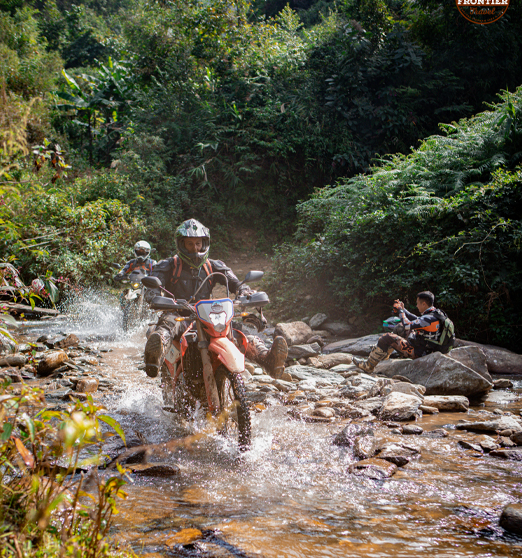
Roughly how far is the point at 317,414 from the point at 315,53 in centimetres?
1705

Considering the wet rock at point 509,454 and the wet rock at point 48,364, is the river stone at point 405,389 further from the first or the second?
the wet rock at point 48,364

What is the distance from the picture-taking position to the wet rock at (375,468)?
3.38 m

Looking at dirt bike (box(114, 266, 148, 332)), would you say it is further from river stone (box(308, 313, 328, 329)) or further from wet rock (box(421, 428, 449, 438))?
wet rock (box(421, 428, 449, 438))

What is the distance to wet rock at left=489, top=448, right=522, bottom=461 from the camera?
380cm

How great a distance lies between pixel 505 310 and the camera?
8.58 meters

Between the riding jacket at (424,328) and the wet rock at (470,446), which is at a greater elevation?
the riding jacket at (424,328)

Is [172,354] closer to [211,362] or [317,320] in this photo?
[211,362]

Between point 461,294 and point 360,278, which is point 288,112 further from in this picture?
point 461,294

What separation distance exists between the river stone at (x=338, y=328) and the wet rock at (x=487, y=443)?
18.9 ft

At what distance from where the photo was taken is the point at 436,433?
4.49 meters

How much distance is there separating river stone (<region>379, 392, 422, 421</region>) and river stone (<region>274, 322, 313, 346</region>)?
3.87 metres

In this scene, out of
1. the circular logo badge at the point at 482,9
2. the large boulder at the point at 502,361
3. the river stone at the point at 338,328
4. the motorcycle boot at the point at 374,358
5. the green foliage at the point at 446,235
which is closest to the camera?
the motorcycle boot at the point at 374,358

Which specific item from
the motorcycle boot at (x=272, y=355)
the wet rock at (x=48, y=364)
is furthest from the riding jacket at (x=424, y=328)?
the wet rock at (x=48, y=364)

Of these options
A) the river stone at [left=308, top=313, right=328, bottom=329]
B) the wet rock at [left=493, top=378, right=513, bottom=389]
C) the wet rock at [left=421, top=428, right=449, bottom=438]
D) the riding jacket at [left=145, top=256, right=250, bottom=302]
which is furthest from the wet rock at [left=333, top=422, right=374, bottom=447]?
the river stone at [left=308, top=313, right=328, bottom=329]
